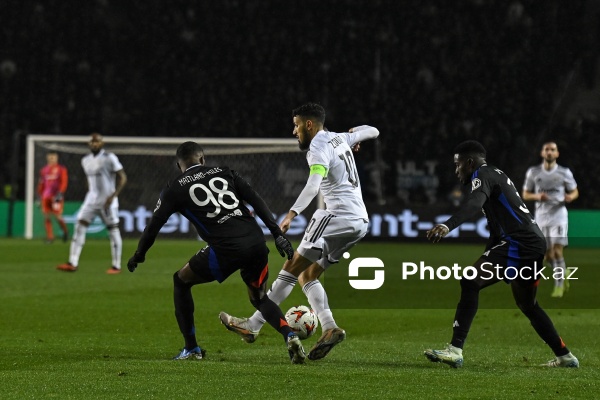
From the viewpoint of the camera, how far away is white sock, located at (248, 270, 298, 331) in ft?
26.9

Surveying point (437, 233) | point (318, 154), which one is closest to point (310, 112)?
point (318, 154)

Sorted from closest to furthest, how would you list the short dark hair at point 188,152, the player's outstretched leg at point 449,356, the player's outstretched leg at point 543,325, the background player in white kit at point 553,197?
1. the player's outstretched leg at point 449,356
2. the player's outstretched leg at point 543,325
3. the short dark hair at point 188,152
4. the background player in white kit at point 553,197

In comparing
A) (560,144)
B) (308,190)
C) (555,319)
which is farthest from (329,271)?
(560,144)

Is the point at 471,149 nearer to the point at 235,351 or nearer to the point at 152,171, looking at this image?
the point at 235,351

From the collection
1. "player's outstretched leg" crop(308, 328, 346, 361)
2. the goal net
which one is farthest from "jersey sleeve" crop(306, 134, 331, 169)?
the goal net

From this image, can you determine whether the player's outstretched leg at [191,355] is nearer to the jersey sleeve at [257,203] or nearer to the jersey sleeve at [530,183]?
the jersey sleeve at [257,203]

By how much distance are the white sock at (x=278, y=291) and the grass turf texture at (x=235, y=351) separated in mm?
281

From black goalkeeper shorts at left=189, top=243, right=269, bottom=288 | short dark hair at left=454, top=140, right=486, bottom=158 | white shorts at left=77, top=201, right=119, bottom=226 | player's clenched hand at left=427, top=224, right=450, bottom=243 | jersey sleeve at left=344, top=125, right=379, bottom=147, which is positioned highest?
jersey sleeve at left=344, top=125, right=379, bottom=147

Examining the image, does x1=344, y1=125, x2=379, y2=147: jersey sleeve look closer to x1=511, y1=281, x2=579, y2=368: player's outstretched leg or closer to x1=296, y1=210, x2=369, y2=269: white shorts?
x1=296, y1=210, x2=369, y2=269: white shorts

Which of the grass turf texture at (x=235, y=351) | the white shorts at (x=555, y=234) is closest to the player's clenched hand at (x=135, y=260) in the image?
the grass turf texture at (x=235, y=351)

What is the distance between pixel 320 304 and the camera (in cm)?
807

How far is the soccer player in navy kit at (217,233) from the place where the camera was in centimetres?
746

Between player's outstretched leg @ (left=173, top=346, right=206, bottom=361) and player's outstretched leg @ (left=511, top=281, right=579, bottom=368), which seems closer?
player's outstretched leg @ (left=511, top=281, right=579, bottom=368)

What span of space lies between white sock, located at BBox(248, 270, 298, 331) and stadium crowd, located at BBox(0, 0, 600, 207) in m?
22.3
